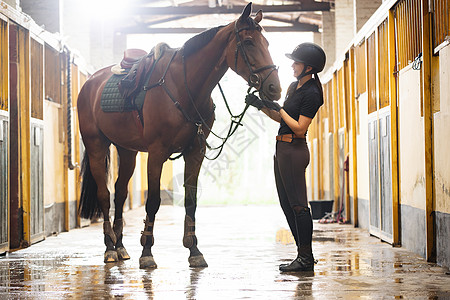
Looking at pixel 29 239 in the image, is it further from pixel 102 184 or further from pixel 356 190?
pixel 356 190

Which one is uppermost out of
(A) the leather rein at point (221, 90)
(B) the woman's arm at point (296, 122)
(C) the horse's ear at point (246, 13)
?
(C) the horse's ear at point (246, 13)

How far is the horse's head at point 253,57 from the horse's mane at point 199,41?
218 millimetres

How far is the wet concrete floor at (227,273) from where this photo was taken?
156 inches

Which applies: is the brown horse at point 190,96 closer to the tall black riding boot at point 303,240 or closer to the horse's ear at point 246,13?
the horse's ear at point 246,13

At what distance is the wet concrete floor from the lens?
3.96m

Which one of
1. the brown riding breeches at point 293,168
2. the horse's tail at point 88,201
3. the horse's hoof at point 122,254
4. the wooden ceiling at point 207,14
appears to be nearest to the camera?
the brown riding breeches at point 293,168

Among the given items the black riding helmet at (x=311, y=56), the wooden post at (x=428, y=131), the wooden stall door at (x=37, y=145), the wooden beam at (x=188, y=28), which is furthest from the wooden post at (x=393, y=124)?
the wooden beam at (x=188, y=28)

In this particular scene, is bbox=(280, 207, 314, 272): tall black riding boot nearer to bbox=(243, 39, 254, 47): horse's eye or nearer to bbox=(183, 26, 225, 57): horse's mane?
bbox=(243, 39, 254, 47): horse's eye

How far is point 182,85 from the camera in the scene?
5.23 metres

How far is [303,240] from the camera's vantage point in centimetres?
480

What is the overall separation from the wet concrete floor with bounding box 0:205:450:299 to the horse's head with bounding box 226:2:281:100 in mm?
1291

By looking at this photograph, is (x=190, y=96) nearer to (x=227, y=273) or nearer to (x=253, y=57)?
(x=253, y=57)

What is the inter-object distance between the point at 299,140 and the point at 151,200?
49.4 inches

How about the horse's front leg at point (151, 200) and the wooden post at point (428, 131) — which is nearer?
the horse's front leg at point (151, 200)
